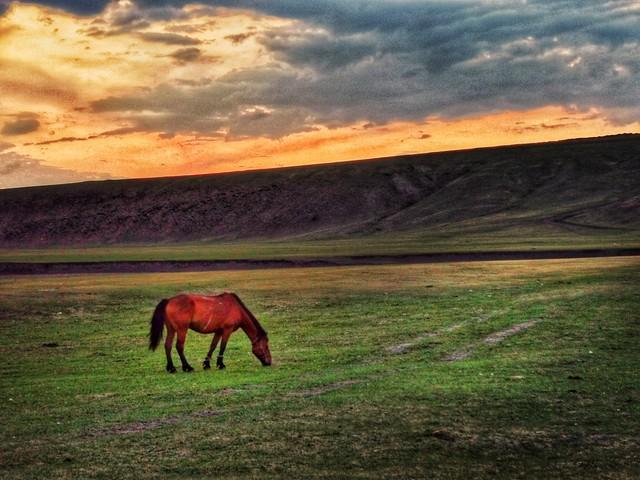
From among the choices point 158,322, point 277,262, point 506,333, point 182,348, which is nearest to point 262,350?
point 182,348

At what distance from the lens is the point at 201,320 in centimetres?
2091

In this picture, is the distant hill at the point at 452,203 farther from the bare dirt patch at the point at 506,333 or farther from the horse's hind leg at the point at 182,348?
the horse's hind leg at the point at 182,348

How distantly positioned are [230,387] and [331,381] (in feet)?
→ 8.45

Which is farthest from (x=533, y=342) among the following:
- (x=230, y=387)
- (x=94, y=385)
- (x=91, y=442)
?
(x=91, y=442)

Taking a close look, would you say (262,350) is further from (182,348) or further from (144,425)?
(144,425)

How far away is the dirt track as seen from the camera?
72.9m

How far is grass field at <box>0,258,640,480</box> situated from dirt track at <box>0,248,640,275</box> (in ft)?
116

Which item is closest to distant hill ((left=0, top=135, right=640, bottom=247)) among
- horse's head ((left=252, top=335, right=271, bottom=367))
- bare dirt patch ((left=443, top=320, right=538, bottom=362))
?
bare dirt patch ((left=443, top=320, right=538, bottom=362))

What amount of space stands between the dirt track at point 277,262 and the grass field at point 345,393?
35451mm

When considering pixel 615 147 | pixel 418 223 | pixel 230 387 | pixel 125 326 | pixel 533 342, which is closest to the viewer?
pixel 230 387

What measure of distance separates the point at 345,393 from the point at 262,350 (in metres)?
4.63

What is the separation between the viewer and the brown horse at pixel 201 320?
2055cm

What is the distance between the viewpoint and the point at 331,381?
19469mm

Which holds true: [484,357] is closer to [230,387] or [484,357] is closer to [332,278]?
[230,387]
